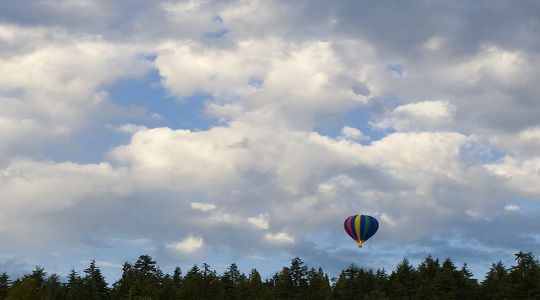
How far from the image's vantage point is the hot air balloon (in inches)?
5005

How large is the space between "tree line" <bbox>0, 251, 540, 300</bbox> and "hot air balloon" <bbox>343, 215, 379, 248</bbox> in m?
6.92

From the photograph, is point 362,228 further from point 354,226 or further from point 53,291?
point 53,291

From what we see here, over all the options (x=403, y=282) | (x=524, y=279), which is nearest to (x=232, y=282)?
(x=403, y=282)

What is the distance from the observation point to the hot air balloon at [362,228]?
12714cm

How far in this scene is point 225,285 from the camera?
13125 centimetres

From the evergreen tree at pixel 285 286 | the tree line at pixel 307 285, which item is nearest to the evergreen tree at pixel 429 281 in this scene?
the tree line at pixel 307 285

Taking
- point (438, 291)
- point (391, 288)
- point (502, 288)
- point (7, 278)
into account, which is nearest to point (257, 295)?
point (391, 288)

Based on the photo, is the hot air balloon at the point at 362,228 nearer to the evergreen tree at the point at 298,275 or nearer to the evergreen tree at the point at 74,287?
the evergreen tree at the point at 298,275

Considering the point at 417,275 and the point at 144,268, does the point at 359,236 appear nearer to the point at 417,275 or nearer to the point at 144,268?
the point at 417,275

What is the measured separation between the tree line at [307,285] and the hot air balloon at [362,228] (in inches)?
273

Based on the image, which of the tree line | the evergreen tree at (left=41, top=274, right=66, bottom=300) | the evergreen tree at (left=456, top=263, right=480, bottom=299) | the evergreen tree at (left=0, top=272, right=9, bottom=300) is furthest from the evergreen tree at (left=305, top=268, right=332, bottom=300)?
the evergreen tree at (left=0, top=272, right=9, bottom=300)

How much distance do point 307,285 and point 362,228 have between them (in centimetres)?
1575

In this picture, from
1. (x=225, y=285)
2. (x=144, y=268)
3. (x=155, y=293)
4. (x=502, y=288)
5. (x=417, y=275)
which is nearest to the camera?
(x=502, y=288)

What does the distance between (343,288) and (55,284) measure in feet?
193
